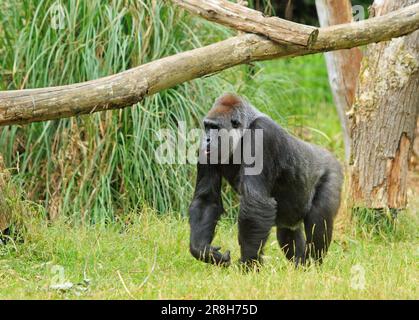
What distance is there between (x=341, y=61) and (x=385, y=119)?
1019 millimetres

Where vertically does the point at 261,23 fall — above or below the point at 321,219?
above

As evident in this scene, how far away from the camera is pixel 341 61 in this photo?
6.68 meters

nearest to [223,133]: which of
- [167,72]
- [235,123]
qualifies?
[235,123]

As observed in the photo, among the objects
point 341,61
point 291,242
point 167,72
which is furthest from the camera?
point 341,61

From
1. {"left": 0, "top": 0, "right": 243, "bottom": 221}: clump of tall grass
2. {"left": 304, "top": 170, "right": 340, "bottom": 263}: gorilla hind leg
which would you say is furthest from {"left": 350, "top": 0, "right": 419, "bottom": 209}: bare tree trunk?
{"left": 0, "top": 0, "right": 243, "bottom": 221}: clump of tall grass

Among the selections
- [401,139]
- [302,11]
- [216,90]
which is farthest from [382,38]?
[302,11]

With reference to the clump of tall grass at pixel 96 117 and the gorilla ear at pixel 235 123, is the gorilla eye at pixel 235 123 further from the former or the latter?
the clump of tall grass at pixel 96 117

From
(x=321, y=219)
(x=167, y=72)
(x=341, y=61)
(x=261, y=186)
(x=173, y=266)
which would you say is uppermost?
(x=341, y=61)

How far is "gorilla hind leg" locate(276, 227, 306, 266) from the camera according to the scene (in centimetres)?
537

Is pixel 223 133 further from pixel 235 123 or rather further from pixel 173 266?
pixel 173 266

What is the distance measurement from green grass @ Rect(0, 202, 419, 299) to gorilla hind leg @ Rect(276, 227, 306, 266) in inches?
3.4

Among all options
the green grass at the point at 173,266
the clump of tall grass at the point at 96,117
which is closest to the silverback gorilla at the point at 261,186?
the green grass at the point at 173,266

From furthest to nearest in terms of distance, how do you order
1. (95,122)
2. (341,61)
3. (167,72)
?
(341,61) → (95,122) → (167,72)

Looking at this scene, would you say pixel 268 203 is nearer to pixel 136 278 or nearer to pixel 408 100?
pixel 136 278
